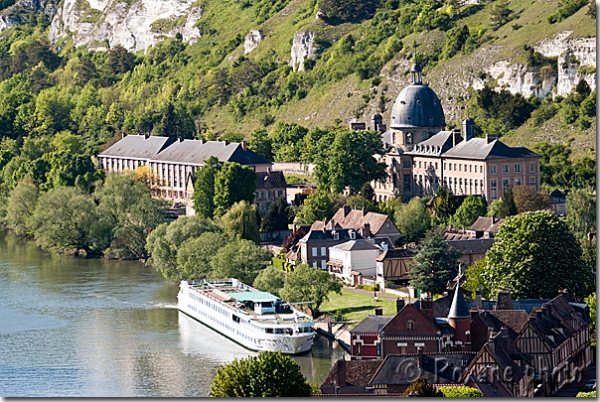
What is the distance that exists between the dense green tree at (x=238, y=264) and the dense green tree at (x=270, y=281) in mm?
2286

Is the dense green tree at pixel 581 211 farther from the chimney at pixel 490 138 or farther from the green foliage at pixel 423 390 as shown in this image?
the green foliage at pixel 423 390

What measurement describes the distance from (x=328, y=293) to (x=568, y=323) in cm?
1319

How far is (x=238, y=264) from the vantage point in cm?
6072

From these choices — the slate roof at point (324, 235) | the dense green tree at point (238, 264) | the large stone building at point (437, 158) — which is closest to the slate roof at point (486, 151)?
the large stone building at point (437, 158)

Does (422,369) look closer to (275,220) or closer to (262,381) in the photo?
(262,381)

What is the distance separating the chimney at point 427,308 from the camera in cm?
4541

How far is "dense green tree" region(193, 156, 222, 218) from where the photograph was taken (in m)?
76.6

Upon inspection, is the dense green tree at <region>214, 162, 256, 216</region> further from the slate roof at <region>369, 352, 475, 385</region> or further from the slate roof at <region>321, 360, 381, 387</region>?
the slate roof at <region>369, 352, 475, 385</region>

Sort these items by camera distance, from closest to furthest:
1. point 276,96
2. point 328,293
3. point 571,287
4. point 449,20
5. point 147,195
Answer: point 571,287, point 328,293, point 147,195, point 449,20, point 276,96

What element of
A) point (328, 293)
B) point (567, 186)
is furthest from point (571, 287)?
point (567, 186)

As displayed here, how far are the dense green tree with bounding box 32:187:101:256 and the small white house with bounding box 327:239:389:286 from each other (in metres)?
14.6

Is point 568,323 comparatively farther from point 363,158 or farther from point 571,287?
point 363,158

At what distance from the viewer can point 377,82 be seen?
10612 centimetres

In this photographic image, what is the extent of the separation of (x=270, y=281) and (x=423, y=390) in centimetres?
2027
